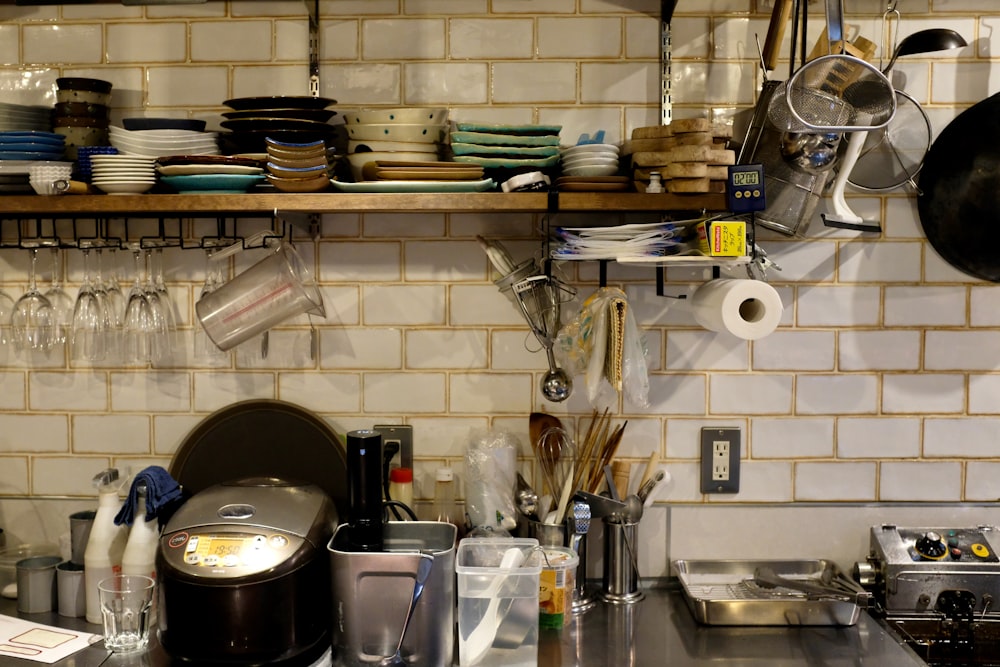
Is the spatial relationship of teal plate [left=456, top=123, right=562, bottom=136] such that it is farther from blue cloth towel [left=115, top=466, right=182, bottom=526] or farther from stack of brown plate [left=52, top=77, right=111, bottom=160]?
blue cloth towel [left=115, top=466, right=182, bottom=526]

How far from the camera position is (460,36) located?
7.30ft

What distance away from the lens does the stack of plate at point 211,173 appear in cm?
198

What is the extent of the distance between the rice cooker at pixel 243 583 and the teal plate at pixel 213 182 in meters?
0.62

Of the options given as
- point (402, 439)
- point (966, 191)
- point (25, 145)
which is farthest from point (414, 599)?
point (966, 191)

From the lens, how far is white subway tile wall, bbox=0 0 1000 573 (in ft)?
7.29

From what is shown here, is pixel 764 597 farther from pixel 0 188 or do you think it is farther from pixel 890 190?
pixel 0 188

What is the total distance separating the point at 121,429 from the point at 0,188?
0.61 meters

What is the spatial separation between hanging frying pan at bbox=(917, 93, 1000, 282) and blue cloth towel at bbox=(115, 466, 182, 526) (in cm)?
175

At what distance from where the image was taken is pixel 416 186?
1.96 metres

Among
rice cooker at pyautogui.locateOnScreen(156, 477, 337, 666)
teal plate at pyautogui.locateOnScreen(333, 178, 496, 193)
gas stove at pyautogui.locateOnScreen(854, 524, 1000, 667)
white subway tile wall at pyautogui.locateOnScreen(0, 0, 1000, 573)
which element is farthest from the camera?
white subway tile wall at pyautogui.locateOnScreen(0, 0, 1000, 573)

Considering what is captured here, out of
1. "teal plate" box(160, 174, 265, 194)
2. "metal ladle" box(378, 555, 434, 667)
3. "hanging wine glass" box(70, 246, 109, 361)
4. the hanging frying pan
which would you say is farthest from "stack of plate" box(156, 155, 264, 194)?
the hanging frying pan

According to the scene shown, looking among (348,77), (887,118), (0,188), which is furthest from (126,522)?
(887,118)

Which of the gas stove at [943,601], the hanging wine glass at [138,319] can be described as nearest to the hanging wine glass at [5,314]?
the hanging wine glass at [138,319]

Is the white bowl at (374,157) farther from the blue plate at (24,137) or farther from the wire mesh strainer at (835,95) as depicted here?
the wire mesh strainer at (835,95)
